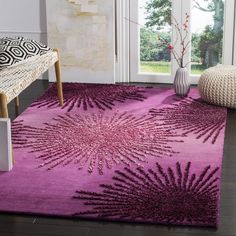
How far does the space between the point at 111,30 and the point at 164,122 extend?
1.30 metres

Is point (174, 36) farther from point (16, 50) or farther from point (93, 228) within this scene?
point (93, 228)

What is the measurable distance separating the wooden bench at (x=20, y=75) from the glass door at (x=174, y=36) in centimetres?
110

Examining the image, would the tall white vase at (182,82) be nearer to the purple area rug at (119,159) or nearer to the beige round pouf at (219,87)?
the purple area rug at (119,159)

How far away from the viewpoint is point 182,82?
4453mm

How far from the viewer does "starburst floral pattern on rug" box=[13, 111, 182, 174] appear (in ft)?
10.4

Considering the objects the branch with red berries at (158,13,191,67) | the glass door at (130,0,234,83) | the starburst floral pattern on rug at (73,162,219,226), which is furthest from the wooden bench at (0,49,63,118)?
the branch with red berries at (158,13,191,67)

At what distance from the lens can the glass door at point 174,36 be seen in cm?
472

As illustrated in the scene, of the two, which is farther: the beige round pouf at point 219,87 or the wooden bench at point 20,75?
the beige round pouf at point 219,87

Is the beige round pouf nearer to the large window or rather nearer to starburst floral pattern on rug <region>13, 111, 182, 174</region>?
starburst floral pattern on rug <region>13, 111, 182, 174</region>

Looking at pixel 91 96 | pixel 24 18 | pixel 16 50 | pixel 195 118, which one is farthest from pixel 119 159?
pixel 24 18

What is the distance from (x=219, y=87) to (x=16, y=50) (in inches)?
58.7

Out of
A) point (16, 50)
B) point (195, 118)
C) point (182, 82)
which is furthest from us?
point (182, 82)

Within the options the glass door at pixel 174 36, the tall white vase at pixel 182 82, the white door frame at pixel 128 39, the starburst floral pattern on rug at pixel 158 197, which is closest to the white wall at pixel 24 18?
the white door frame at pixel 128 39

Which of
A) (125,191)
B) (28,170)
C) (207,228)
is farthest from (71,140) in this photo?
(207,228)
